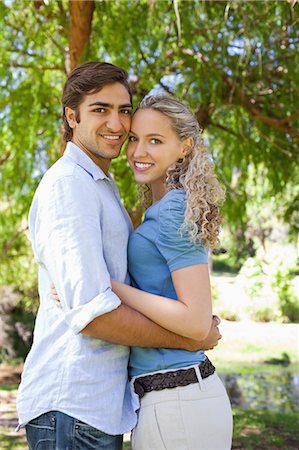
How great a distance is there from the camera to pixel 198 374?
5.52 feet

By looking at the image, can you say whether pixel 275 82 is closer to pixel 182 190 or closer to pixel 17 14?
pixel 17 14

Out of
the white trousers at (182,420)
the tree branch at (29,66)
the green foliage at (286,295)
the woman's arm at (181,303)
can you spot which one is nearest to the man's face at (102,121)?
the woman's arm at (181,303)

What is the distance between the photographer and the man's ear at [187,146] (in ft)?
6.24

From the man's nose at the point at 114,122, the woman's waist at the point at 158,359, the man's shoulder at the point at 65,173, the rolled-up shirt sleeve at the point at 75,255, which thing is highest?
the man's nose at the point at 114,122

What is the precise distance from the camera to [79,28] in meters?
3.91

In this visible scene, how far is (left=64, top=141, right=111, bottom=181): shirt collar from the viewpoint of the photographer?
174cm

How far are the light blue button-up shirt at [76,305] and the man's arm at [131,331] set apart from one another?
31mm

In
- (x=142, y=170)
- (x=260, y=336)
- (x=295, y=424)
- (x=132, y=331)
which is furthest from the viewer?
(x=260, y=336)

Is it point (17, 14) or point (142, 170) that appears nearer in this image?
point (142, 170)

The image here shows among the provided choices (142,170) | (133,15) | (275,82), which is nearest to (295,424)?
(275,82)

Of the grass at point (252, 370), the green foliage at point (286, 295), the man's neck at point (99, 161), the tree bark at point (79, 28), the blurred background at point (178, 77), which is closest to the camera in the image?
the man's neck at point (99, 161)

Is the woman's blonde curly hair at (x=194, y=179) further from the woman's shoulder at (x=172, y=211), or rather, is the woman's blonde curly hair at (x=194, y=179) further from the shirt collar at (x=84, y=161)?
the shirt collar at (x=84, y=161)

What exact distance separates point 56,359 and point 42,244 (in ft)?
0.90

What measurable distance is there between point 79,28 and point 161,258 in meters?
2.55
